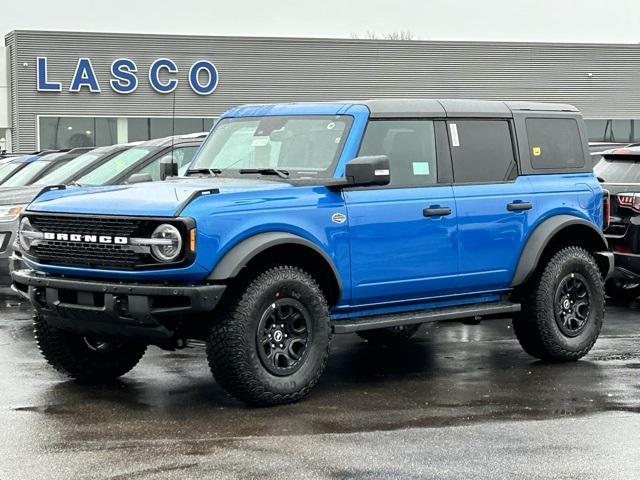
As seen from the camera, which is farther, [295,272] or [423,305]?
[423,305]

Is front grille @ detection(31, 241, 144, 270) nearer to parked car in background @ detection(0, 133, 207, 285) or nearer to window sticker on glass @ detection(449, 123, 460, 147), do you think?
window sticker on glass @ detection(449, 123, 460, 147)

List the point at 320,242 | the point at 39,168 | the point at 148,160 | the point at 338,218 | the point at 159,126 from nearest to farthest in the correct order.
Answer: the point at 320,242
the point at 338,218
the point at 148,160
the point at 39,168
the point at 159,126

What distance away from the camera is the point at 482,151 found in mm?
8906

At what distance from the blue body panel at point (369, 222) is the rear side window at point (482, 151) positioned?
0.10 metres

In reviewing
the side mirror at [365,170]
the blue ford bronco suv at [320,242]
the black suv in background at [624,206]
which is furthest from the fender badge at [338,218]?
the black suv in background at [624,206]

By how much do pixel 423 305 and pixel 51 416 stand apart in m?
2.72

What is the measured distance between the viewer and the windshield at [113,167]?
13.0 metres

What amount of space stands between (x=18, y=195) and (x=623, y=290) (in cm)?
681

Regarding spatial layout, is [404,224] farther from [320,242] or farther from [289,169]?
[289,169]

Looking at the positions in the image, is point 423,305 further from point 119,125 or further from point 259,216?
point 119,125

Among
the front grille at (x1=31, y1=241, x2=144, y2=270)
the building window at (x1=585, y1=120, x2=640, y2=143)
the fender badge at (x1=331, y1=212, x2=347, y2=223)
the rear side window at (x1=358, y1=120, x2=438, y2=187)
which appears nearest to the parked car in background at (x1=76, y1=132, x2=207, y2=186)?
the rear side window at (x1=358, y1=120, x2=438, y2=187)

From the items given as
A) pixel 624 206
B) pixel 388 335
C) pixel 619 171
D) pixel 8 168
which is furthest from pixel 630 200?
pixel 8 168

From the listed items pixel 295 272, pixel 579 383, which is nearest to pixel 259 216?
pixel 295 272

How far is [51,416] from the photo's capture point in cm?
713
